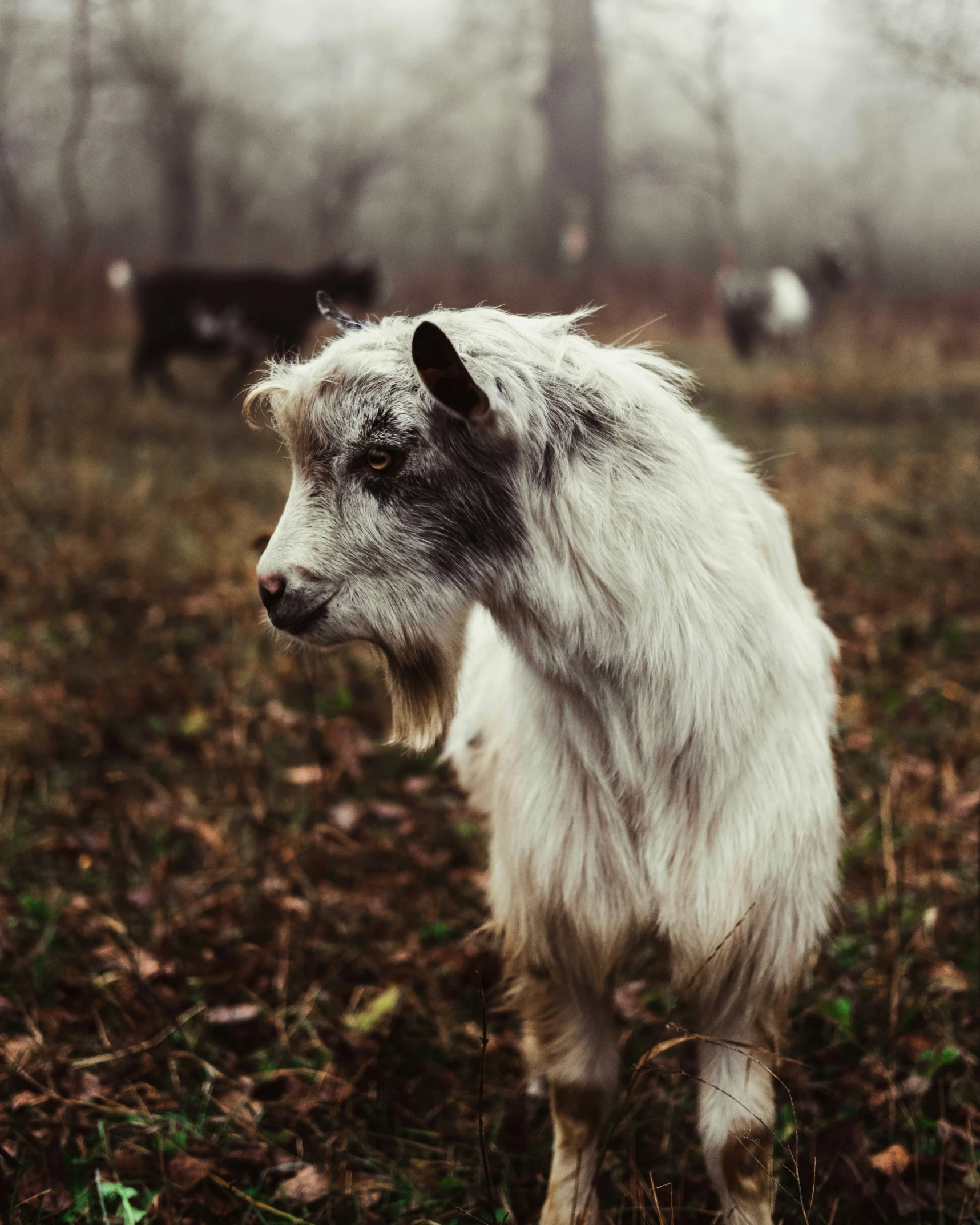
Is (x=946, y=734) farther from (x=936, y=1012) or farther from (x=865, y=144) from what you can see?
(x=865, y=144)

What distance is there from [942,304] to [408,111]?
709 cm

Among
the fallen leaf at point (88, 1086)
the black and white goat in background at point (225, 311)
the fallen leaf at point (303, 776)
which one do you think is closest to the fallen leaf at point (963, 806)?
the fallen leaf at point (303, 776)

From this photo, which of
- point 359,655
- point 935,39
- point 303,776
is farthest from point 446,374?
point 935,39

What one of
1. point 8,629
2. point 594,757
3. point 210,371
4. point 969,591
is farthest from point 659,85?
point 594,757

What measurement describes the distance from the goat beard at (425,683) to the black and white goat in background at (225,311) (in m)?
7.58

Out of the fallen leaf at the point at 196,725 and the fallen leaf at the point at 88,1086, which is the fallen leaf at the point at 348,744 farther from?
the fallen leaf at the point at 88,1086

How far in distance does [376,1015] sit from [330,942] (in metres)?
0.38

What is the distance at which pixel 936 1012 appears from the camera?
2.37 metres

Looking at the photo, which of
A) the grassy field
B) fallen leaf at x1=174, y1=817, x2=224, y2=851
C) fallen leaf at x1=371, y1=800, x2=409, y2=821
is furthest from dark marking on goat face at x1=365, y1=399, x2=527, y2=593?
fallen leaf at x1=371, y1=800, x2=409, y2=821

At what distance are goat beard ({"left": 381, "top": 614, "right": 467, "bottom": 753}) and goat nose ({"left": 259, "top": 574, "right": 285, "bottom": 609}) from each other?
209mm

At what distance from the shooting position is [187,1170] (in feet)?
6.48

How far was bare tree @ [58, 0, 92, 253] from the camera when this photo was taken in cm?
881

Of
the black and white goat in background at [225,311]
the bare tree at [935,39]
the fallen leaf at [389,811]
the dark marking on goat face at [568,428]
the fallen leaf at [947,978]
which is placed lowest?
the fallen leaf at [389,811]

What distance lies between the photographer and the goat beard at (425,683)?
165 centimetres
